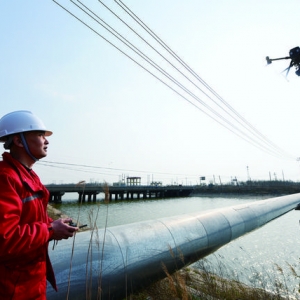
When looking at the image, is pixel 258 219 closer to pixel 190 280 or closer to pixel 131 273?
pixel 190 280

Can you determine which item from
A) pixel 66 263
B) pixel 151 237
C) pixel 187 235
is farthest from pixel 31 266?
pixel 187 235

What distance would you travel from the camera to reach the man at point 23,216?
129 cm

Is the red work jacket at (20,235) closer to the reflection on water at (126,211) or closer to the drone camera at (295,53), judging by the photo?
the reflection on water at (126,211)

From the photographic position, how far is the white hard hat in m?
1.68

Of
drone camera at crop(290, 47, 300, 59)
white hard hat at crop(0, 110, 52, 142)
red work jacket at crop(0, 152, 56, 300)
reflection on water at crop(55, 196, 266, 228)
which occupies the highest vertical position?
drone camera at crop(290, 47, 300, 59)

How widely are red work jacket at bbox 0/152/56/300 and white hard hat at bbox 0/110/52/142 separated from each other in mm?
226

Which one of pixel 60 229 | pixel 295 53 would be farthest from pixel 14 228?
pixel 295 53

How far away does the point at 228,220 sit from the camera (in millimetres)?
5926

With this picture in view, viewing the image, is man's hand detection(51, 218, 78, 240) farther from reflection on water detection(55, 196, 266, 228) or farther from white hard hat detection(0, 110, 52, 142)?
white hard hat detection(0, 110, 52, 142)

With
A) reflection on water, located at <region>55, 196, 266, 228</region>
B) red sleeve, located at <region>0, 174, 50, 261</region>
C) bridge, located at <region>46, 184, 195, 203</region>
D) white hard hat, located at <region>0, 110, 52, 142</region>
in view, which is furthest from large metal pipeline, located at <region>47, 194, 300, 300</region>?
bridge, located at <region>46, 184, 195, 203</region>

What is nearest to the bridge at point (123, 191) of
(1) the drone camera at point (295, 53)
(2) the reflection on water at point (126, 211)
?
(2) the reflection on water at point (126, 211)

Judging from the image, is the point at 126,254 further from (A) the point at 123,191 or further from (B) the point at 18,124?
(A) the point at 123,191

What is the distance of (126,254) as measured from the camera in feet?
9.91

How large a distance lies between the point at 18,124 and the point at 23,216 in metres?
0.66
